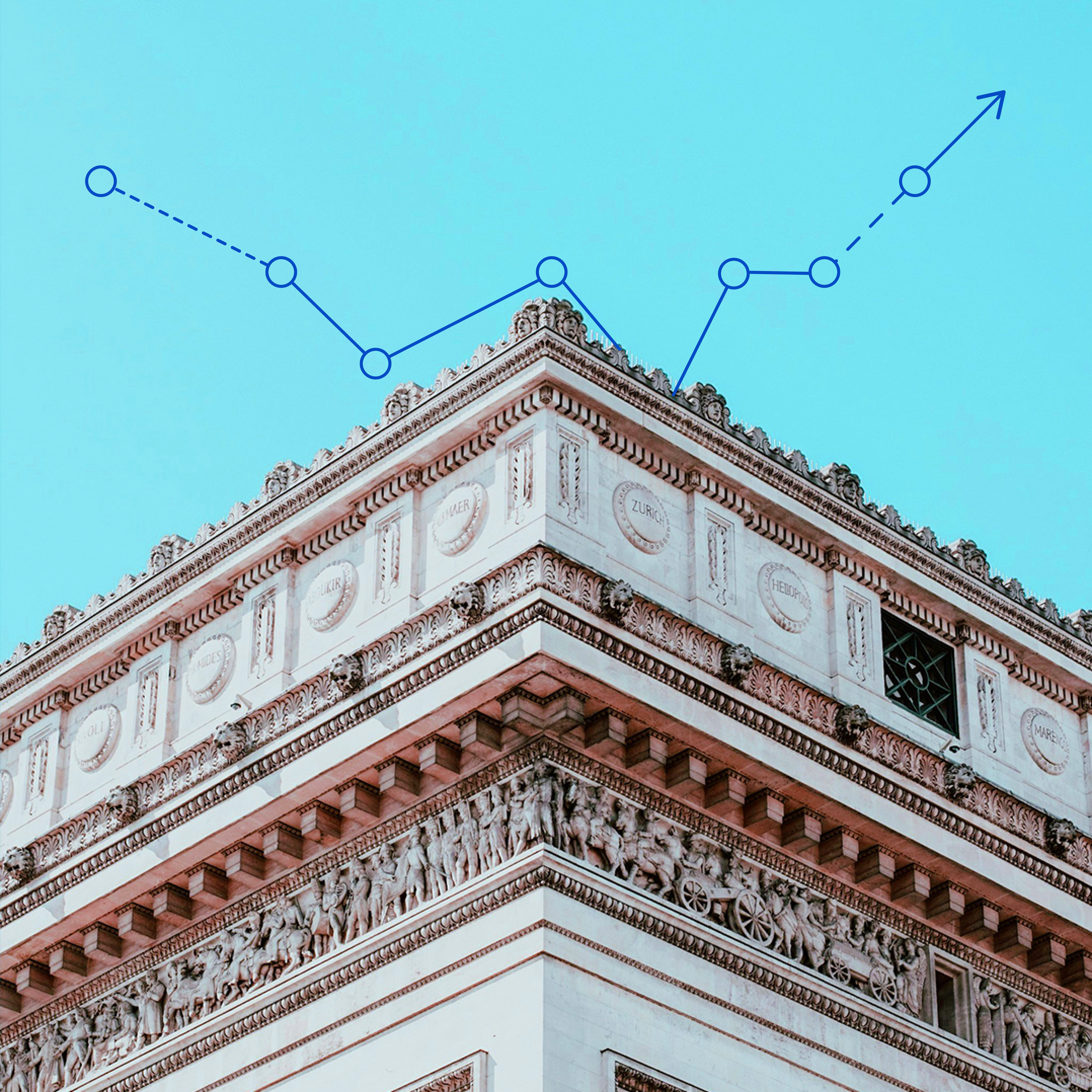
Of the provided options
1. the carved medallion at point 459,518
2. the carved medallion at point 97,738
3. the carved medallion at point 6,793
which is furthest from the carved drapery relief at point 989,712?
the carved medallion at point 6,793

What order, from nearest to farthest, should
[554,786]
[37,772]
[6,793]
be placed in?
[554,786] → [37,772] → [6,793]

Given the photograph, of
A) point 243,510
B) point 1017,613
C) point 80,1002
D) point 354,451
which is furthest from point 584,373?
point 80,1002

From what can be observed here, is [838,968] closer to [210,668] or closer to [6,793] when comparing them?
[210,668]

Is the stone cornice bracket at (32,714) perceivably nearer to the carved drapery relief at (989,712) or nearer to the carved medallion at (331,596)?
the carved medallion at (331,596)

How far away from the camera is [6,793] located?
31.6 metres

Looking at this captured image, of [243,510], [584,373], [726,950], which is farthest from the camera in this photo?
[243,510]

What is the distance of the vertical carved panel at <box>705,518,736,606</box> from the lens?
27.8 metres

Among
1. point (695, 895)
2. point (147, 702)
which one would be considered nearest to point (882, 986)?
point (695, 895)

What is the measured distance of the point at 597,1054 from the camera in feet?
79.1

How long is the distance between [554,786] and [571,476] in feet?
10.9

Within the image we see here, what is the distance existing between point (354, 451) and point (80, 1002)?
6.51m

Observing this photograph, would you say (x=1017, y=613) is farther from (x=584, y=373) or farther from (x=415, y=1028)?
(x=415, y=1028)

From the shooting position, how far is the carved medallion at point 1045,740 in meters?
30.6

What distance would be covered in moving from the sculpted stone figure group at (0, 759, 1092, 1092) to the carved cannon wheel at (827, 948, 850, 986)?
0.02 meters
